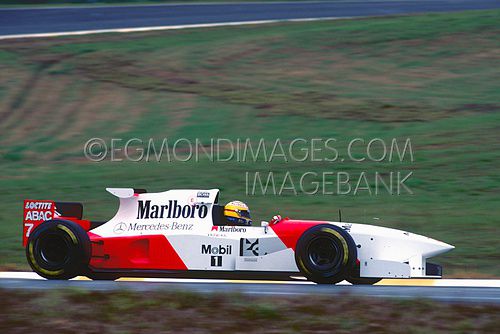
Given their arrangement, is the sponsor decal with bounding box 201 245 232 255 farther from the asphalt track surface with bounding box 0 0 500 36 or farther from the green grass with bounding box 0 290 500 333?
the asphalt track surface with bounding box 0 0 500 36

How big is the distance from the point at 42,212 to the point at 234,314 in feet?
14.5

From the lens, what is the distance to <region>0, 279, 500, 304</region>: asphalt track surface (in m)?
10.1

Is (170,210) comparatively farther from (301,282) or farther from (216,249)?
(301,282)

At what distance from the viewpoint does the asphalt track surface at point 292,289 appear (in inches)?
397

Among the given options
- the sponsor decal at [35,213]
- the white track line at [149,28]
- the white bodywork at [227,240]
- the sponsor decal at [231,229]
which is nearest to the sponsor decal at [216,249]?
the white bodywork at [227,240]

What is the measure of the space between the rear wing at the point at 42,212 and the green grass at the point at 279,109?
200 cm

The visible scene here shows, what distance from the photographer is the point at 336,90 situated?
2448 cm

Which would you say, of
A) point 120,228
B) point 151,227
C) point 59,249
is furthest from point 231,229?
point 59,249

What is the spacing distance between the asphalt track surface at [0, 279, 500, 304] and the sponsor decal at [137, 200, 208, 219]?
0.84m

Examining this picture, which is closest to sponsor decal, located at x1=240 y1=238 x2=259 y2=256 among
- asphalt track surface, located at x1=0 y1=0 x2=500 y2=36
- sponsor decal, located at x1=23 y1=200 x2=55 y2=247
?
sponsor decal, located at x1=23 y1=200 x2=55 y2=247

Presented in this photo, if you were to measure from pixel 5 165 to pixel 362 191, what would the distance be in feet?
26.2

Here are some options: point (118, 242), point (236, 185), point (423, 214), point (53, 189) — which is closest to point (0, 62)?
point (53, 189)

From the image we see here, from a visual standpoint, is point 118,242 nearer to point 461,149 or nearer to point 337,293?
point 337,293

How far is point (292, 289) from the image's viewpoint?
1080 cm
